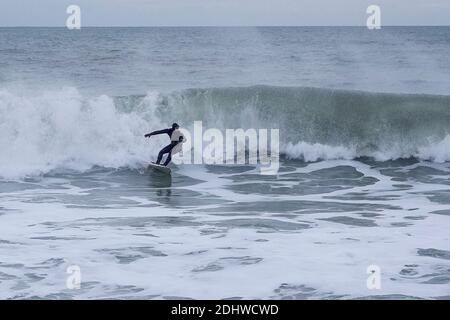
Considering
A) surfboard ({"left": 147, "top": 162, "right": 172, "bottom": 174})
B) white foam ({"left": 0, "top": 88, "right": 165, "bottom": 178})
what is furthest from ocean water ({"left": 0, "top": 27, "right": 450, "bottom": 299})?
surfboard ({"left": 147, "top": 162, "right": 172, "bottom": 174})

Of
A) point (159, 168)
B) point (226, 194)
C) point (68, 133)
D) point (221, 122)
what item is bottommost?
point (226, 194)

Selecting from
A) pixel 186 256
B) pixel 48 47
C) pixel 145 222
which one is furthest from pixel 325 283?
pixel 48 47

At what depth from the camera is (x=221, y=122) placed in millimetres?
23172

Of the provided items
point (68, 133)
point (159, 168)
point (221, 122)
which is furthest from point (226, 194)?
point (221, 122)

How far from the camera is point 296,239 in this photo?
37.0 ft

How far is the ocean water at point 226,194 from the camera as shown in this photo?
30.6 ft

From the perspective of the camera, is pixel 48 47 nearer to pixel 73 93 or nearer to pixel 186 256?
pixel 73 93

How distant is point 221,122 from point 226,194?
309 inches

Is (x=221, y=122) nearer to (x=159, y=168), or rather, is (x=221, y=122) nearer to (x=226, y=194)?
(x=159, y=168)

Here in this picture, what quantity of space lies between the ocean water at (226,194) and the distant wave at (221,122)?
0.05 metres

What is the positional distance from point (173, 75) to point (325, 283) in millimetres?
27020

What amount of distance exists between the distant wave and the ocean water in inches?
2.2

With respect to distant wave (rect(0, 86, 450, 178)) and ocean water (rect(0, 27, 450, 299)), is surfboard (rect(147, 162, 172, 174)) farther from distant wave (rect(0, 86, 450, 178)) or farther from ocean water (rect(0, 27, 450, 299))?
distant wave (rect(0, 86, 450, 178))

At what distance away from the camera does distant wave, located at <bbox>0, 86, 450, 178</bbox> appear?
19.8 m
